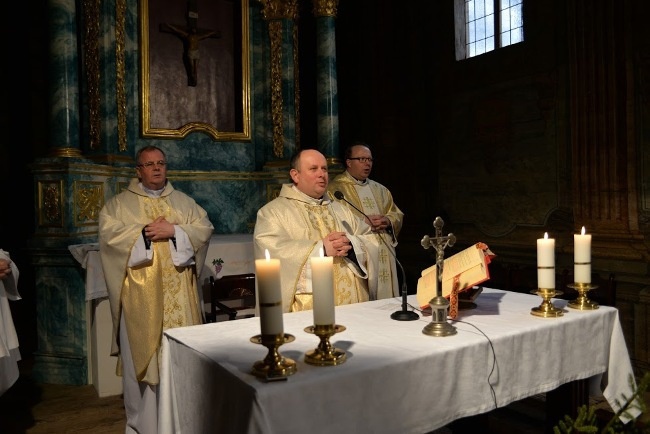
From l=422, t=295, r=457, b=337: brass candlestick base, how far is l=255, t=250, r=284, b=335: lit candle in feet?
2.48

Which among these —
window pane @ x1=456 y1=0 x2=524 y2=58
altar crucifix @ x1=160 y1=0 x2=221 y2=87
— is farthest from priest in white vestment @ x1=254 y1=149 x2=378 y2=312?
window pane @ x1=456 y1=0 x2=524 y2=58

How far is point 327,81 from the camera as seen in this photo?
7.11 metres

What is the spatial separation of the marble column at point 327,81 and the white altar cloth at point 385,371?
14.7ft

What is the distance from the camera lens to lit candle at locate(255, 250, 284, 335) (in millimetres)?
1758

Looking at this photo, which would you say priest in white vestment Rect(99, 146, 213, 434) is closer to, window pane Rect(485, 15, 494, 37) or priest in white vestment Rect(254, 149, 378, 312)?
priest in white vestment Rect(254, 149, 378, 312)

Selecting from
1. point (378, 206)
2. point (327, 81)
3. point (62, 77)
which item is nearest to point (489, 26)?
point (327, 81)

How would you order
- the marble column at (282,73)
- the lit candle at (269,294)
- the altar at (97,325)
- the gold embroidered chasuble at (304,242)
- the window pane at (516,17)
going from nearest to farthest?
the lit candle at (269,294) < the gold embroidered chasuble at (304,242) < the altar at (97,325) < the window pane at (516,17) < the marble column at (282,73)

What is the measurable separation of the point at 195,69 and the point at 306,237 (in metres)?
3.85

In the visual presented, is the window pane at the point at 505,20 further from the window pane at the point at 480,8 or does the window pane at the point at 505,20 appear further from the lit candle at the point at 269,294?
the lit candle at the point at 269,294

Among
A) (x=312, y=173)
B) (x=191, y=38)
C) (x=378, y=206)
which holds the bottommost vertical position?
(x=378, y=206)

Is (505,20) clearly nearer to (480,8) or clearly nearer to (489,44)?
(489,44)

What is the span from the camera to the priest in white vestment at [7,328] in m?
3.52

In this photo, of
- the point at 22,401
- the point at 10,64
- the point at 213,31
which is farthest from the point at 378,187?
the point at 10,64

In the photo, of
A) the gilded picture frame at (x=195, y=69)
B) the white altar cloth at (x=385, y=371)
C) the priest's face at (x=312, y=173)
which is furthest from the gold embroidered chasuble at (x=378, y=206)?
the white altar cloth at (x=385, y=371)
